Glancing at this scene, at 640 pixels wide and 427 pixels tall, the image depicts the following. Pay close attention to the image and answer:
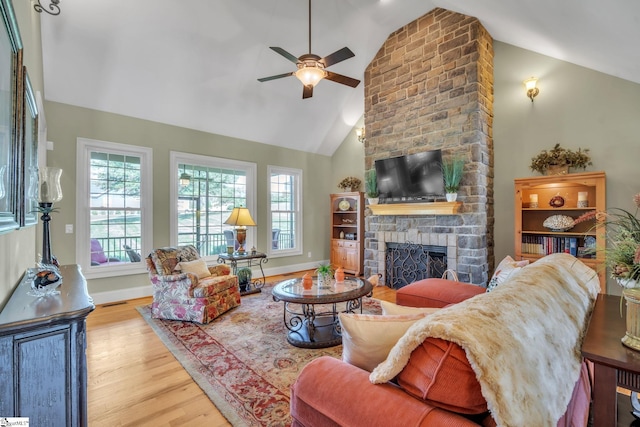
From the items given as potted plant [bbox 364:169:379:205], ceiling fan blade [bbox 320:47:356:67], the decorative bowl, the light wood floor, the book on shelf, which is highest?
ceiling fan blade [bbox 320:47:356:67]

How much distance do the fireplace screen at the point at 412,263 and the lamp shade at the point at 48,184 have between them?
4.53 meters

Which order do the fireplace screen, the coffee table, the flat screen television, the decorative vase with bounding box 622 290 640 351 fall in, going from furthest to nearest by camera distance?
the fireplace screen, the flat screen television, the coffee table, the decorative vase with bounding box 622 290 640 351

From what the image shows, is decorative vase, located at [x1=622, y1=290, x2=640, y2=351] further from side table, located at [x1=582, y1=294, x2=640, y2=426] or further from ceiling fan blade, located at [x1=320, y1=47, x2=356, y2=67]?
ceiling fan blade, located at [x1=320, y1=47, x2=356, y2=67]

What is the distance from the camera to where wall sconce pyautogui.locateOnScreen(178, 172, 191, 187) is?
520 cm

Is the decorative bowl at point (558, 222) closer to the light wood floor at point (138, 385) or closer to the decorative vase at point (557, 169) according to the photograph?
A: the decorative vase at point (557, 169)

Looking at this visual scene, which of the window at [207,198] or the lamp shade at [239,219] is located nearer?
the lamp shade at [239,219]

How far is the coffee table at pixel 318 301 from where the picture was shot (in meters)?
2.86

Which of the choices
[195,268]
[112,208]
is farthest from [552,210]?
[112,208]

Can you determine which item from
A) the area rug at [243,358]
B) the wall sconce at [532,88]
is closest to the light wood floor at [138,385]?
the area rug at [243,358]

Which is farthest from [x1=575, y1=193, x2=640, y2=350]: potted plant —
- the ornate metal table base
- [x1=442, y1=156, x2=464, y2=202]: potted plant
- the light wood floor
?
[x1=442, y1=156, x2=464, y2=202]: potted plant

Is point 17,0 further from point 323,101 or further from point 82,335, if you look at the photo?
point 323,101

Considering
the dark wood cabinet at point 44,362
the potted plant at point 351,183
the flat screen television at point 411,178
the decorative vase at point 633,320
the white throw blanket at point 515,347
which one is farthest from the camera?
the potted plant at point 351,183

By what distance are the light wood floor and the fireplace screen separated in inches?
144

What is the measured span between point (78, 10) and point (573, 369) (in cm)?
523
